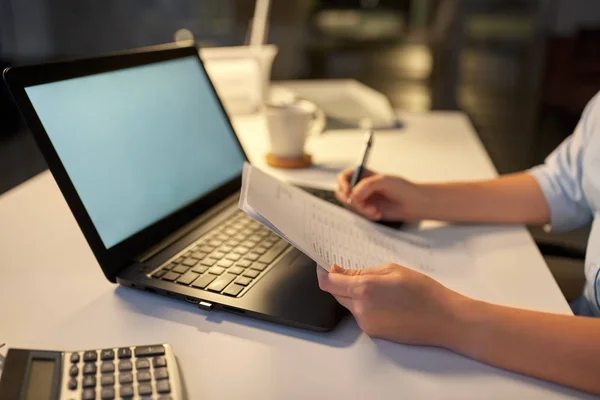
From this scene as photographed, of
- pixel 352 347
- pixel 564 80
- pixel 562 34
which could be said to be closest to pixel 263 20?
pixel 352 347

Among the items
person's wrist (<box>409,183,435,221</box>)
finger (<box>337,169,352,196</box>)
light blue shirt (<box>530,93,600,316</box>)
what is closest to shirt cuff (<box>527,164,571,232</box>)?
light blue shirt (<box>530,93,600,316</box>)

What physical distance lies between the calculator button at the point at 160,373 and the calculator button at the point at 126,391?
24mm

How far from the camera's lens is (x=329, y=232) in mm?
666

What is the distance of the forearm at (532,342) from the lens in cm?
49

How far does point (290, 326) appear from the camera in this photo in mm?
556

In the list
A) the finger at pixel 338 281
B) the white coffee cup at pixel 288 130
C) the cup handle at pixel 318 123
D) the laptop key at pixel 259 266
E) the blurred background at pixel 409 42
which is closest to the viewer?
the finger at pixel 338 281

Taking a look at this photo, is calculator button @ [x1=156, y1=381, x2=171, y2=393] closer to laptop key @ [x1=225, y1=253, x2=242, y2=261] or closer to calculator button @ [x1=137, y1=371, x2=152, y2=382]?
calculator button @ [x1=137, y1=371, x2=152, y2=382]

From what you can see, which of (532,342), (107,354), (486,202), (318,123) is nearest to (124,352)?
(107,354)

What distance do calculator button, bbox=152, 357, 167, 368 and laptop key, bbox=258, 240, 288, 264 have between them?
0.20 m

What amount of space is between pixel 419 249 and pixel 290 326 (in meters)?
0.25

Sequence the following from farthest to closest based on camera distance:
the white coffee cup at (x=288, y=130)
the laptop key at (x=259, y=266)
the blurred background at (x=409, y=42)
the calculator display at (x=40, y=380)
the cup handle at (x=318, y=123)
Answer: the blurred background at (x=409, y=42) → the cup handle at (x=318, y=123) → the white coffee cup at (x=288, y=130) → the laptop key at (x=259, y=266) → the calculator display at (x=40, y=380)

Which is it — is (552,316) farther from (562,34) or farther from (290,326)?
(562,34)

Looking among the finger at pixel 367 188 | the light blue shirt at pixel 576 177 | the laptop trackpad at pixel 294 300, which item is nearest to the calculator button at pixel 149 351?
the laptop trackpad at pixel 294 300

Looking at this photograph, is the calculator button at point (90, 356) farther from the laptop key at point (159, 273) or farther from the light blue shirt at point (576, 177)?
the light blue shirt at point (576, 177)
